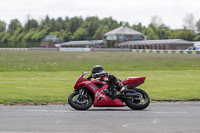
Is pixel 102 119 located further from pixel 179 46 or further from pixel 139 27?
pixel 139 27

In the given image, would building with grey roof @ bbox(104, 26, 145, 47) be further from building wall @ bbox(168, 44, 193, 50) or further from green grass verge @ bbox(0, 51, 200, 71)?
green grass verge @ bbox(0, 51, 200, 71)

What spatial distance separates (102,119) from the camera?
8930mm

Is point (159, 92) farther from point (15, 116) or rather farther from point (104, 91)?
point (15, 116)

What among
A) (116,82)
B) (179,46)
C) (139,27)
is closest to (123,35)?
(179,46)

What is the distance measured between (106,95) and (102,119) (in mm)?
1597

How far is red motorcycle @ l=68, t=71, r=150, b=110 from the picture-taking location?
10469mm

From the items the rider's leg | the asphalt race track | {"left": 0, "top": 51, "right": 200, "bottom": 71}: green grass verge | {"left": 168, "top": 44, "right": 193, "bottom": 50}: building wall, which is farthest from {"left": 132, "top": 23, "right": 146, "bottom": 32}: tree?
the asphalt race track

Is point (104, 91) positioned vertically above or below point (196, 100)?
above

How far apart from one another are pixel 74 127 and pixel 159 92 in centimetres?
758

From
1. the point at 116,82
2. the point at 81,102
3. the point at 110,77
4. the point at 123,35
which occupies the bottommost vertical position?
the point at 81,102

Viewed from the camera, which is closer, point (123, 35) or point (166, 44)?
point (166, 44)

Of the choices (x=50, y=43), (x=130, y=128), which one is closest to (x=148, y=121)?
(x=130, y=128)

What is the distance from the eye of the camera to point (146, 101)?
10516 mm

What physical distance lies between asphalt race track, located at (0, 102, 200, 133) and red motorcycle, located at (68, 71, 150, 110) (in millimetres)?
200
